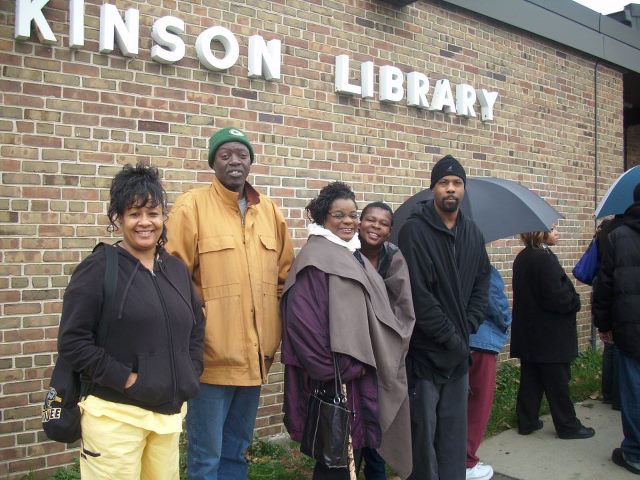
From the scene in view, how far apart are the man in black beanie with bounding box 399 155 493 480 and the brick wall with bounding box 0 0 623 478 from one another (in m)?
1.61

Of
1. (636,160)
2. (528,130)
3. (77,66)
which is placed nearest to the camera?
(77,66)

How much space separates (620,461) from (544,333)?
1034 mm

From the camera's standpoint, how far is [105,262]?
2514 mm

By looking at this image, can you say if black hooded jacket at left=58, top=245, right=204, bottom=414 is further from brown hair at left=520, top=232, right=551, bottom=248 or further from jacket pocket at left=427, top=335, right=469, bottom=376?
brown hair at left=520, top=232, right=551, bottom=248

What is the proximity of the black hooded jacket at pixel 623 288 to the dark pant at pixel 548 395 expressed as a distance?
66cm

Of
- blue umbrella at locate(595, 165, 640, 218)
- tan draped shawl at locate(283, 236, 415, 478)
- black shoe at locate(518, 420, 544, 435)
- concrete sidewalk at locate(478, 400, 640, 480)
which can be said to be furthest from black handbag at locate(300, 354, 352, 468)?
blue umbrella at locate(595, 165, 640, 218)

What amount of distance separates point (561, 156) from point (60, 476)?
21.2 ft

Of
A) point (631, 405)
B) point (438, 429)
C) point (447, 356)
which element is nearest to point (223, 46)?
point (447, 356)

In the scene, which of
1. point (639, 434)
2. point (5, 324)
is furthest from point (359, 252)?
point (639, 434)

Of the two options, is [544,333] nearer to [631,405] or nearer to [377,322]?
[631,405]

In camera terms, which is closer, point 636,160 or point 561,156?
point 561,156

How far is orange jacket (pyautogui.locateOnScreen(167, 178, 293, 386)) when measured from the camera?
3076 mm

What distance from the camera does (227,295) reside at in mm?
3102

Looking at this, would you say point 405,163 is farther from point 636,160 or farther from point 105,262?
point 636,160
